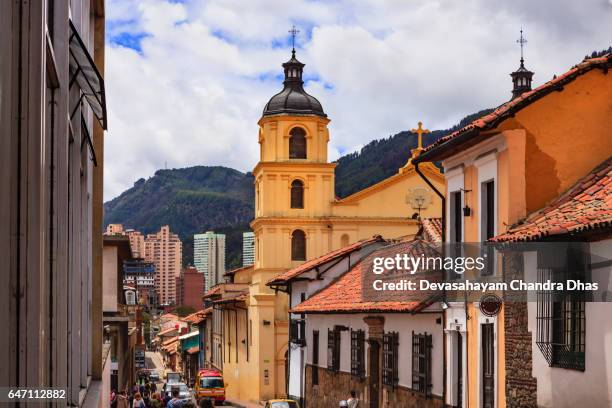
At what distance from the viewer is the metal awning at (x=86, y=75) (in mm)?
9336

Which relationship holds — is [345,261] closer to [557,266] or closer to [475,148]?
[475,148]

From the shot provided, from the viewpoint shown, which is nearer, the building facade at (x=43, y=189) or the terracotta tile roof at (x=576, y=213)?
the building facade at (x=43, y=189)

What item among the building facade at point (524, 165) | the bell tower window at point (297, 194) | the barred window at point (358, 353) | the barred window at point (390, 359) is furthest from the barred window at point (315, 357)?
the bell tower window at point (297, 194)

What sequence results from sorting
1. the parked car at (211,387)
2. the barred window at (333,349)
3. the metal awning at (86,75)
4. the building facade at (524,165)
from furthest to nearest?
the parked car at (211,387)
the barred window at (333,349)
the building facade at (524,165)
the metal awning at (86,75)

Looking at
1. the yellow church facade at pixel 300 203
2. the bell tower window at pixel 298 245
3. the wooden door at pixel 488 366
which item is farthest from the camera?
the bell tower window at pixel 298 245

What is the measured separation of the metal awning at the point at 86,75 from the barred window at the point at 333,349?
72.4ft

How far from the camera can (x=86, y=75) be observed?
33.0 ft

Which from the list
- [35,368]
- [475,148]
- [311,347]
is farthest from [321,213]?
[35,368]

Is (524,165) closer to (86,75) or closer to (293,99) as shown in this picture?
(86,75)

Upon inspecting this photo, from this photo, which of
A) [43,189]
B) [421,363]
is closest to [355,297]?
[421,363]

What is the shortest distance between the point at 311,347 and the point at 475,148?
18.1 m

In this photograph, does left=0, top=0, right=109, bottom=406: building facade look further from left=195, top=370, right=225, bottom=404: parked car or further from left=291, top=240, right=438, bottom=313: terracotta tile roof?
left=195, top=370, right=225, bottom=404: parked car

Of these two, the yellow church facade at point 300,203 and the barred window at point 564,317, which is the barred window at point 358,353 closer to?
the barred window at point 564,317

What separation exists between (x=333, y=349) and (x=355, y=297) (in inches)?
A: 106
